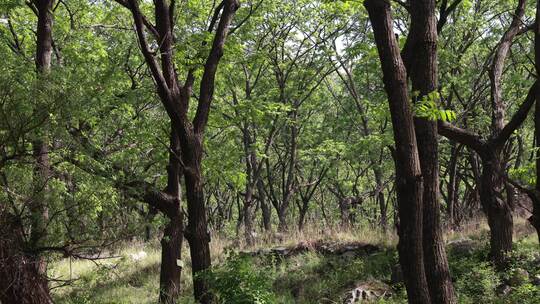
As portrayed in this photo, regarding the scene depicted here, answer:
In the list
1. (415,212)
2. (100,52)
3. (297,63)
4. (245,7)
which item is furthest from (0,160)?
(297,63)

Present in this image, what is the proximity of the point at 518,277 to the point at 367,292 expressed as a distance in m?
2.46

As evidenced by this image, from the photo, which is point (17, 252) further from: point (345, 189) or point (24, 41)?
point (345, 189)

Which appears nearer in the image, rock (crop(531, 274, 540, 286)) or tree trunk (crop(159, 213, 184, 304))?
rock (crop(531, 274, 540, 286))

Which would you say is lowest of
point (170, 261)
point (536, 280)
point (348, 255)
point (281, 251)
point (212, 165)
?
point (536, 280)

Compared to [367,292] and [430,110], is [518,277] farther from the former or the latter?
[430,110]

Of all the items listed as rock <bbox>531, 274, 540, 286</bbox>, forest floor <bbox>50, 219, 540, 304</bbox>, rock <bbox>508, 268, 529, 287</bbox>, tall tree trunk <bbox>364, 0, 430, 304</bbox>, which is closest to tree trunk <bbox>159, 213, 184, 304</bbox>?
forest floor <bbox>50, 219, 540, 304</bbox>

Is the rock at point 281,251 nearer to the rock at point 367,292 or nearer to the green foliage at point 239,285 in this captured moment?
the rock at point 367,292

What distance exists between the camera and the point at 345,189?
30.7 m

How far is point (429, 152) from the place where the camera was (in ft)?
17.1

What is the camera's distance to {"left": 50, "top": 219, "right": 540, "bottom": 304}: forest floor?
20.5 ft

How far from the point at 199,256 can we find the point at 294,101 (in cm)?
1357

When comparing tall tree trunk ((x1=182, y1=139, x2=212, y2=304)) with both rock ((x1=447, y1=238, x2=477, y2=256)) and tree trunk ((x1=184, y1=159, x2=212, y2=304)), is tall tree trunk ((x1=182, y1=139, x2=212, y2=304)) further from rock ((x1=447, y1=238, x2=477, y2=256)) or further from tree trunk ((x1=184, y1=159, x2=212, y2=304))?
rock ((x1=447, y1=238, x2=477, y2=256))

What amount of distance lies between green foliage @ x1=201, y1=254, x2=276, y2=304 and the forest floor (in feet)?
0.04

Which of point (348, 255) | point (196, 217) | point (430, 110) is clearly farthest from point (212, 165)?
point (430, 110)
